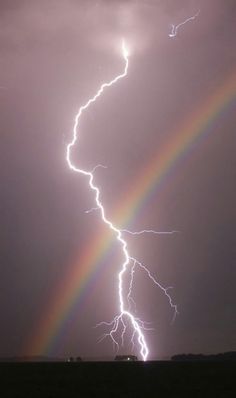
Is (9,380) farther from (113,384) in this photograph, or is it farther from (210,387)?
(210,387)

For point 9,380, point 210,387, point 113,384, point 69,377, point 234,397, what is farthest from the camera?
point 69,377

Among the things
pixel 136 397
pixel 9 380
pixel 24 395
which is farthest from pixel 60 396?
pixel 9 380

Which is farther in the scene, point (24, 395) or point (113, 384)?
point (113, 384)

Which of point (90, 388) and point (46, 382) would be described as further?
point (46, 382)

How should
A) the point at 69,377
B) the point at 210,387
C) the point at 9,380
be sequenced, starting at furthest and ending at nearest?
the point at 69,377
the point at 9,380
the point at 210,387

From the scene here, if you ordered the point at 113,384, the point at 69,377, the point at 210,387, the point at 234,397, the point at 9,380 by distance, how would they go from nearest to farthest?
1. the point at 234,397
2. the point at 210,387
3. the point at 113,384
4. the point at 9,380
5. the point at 69,377


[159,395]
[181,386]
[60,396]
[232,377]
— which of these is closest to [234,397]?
[159,395]

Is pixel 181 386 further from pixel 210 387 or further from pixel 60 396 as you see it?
pixel 60 396
